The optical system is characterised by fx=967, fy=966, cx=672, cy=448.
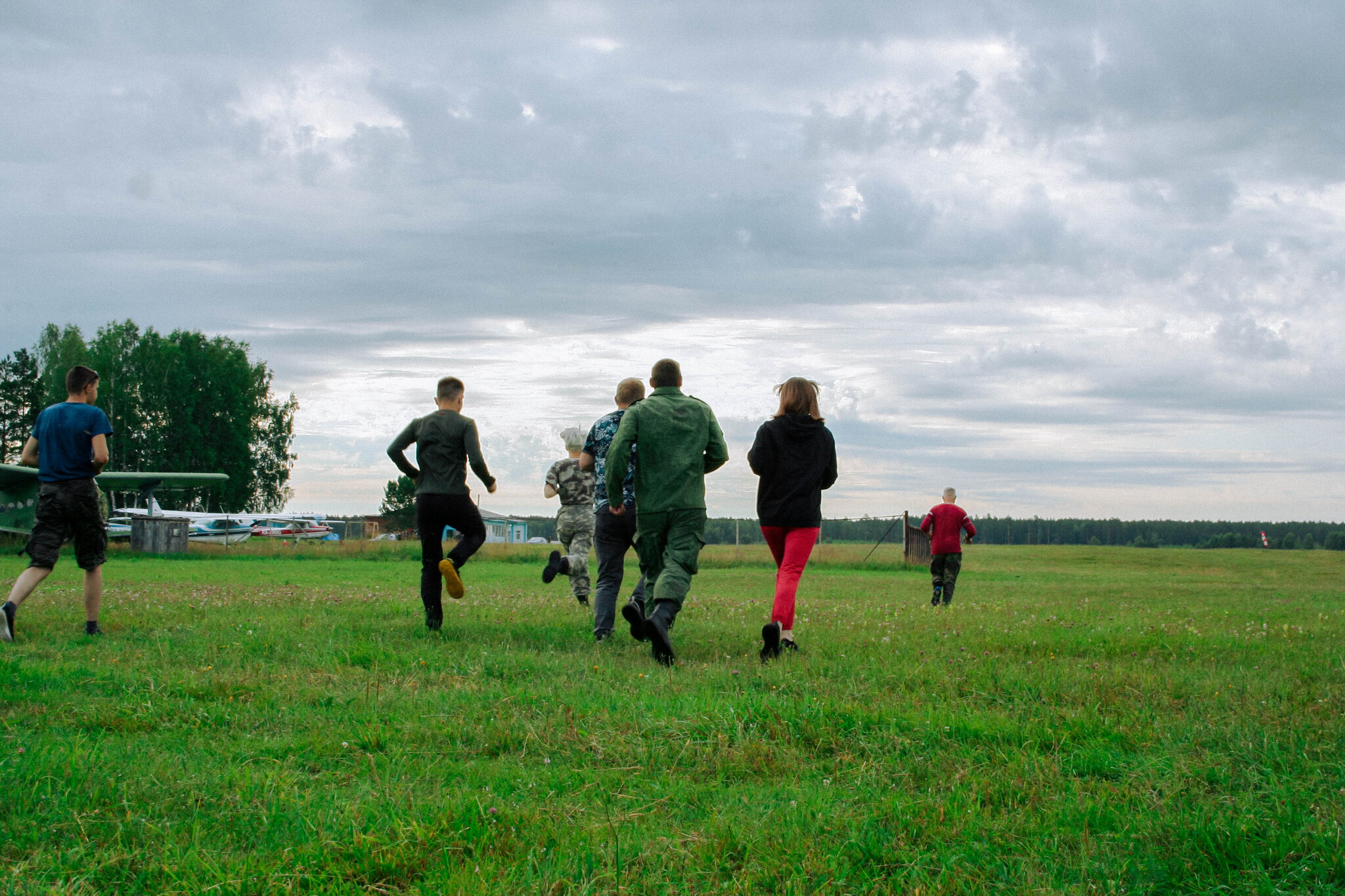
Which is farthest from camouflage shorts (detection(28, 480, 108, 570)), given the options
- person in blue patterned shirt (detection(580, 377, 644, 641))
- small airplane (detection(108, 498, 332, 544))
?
small airplane (detection(108, 498, 332, 544))

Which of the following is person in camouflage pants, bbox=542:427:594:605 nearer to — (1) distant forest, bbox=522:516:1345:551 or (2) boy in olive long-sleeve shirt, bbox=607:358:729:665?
(2) boy in olive long-sleeve shirt, bbox=607:358:729:665

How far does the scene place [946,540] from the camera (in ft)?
45.3

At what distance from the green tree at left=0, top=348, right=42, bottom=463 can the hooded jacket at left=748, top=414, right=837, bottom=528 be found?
69200mm

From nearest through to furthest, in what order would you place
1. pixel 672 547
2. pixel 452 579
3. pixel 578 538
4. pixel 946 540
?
pixel 672 547 → pixel 452 579 → pixel 578 538 → pixel 946 540

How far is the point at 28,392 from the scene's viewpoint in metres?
66.3

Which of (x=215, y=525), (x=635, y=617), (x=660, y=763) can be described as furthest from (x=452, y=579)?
(x=215, y=525)

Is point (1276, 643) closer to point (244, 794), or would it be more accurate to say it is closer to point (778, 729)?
point (778, 729)

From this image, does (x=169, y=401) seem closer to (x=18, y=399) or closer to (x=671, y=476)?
(x=18, y=399)

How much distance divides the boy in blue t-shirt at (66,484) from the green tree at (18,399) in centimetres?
6575

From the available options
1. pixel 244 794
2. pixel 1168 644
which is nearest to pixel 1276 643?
pixel 1168 644

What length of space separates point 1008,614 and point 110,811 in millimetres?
9656

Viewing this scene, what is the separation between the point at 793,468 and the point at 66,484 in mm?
5564

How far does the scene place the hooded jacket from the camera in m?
7.01

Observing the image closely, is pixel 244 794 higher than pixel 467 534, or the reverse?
pixel 467 534
